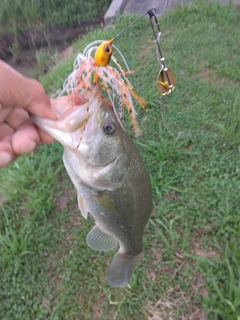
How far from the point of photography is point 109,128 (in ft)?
4.84

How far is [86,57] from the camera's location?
4.81 feet

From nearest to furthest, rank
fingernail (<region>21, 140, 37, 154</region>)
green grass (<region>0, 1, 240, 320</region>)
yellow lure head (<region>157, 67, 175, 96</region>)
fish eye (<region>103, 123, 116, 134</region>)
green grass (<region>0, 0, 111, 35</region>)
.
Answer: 1. fish eye (<region>103, 123, 116, 134</region>)
2. fingernail (<region>21, 140, 37, 154</region>)
3. yellow lure head (<region>157, 67, 175, 96</region>)
4. green grass (<region>0, 1, 240, 320</region>)
5. green grass (<region>0, 0, 111, 35</region>)

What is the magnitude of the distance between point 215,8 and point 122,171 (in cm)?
459

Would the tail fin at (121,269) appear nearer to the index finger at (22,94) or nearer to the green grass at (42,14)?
the index finger at (22,94)

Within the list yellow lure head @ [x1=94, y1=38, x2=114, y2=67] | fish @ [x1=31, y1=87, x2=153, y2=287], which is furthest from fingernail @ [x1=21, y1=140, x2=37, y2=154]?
yellow lure head @ [x1=94, y1=38, x2=114, y2=67]

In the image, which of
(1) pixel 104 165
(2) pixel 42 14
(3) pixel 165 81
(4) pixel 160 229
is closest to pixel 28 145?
(1) pixel 104 165

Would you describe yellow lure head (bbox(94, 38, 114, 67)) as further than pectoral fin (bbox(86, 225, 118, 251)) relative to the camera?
No

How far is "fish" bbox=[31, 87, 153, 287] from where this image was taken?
144cm

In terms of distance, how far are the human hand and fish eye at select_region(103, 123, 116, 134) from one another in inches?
9.3

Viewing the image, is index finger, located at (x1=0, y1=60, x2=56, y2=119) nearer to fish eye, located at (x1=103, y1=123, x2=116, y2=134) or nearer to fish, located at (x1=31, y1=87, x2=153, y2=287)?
fish, located at (x1=31, y1=87, x2=153, y2=287)

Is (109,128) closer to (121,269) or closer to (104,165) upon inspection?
(104,165)

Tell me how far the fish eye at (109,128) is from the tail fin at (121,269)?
2.80 feet

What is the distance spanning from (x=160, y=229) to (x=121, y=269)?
3.27ft

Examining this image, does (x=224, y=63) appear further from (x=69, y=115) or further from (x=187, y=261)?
(x=69, y=115)
